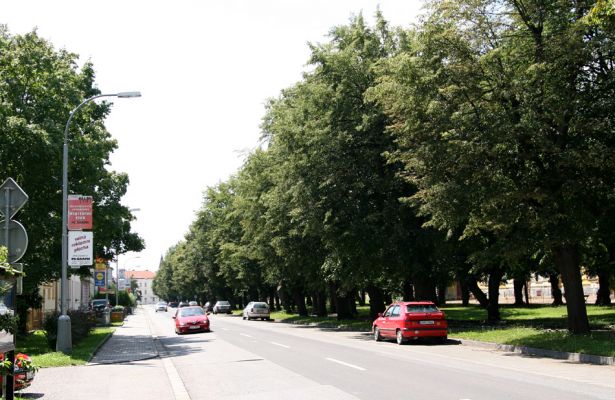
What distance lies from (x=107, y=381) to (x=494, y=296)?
2164cm

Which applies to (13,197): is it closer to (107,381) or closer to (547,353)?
(107,381)

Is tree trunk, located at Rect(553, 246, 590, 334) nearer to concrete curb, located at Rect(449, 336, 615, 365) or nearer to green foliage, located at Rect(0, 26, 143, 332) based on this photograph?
concrete curb, located at Rect(449, 336, 615, 365)

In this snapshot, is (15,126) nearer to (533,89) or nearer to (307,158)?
(307,158)

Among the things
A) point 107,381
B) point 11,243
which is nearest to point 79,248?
point 107,381

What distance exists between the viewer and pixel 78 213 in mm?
19250

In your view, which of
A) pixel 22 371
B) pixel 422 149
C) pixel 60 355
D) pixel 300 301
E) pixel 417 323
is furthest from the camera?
pixel 300 301

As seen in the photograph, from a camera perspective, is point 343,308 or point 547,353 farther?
point 343,308

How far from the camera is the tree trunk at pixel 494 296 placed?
2964 cm

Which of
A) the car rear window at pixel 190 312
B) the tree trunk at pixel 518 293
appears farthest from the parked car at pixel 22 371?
the tree trunk at pixel 518 293

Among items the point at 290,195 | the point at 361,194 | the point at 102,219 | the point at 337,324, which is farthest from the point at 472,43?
the point at 337,324

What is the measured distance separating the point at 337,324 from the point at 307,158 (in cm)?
1285

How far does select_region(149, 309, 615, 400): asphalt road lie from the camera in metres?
10.2

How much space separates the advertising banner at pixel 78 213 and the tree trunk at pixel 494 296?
19.2 metres

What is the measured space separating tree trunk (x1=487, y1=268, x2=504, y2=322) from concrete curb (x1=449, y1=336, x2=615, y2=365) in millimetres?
9083
